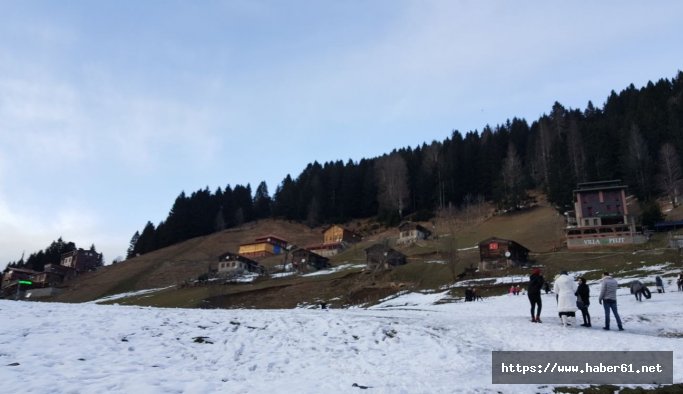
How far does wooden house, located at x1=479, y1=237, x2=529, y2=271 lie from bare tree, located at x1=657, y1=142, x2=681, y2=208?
135ft

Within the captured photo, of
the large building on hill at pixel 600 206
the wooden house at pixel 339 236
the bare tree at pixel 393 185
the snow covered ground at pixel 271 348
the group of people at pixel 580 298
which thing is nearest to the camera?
the snow covered ground at pixel 271 348

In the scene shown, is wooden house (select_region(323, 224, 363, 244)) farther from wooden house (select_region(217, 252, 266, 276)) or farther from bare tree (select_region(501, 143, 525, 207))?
bare tree (select_region(501, 143, 525, 207))

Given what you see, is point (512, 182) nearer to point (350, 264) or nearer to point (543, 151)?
point (543, 151)

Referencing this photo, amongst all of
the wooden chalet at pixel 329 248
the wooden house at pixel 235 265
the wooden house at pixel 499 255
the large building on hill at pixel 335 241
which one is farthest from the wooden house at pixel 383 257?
the wooden chalet at pixel 329 248

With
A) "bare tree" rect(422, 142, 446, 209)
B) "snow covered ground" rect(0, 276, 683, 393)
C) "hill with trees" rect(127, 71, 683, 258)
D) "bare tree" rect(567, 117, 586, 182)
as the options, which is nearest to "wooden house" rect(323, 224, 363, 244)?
"hill with trees" rect(127, 71, 683, 258)

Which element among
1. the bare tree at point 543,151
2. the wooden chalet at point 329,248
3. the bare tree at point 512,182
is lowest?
the wooden chalet at point 329,248

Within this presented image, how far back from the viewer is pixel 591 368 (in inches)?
468

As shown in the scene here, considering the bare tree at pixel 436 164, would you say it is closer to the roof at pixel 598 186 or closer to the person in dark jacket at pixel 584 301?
the roof at pixel 598 186

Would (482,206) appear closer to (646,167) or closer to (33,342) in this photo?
(646,167)

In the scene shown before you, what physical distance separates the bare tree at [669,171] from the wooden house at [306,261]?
6446 centimetres

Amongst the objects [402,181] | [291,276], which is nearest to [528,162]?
[402,181]

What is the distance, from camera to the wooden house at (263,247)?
121250 mm

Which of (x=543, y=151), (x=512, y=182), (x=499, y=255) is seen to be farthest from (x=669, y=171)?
(x=499, y=255)

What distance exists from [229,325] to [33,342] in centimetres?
568
